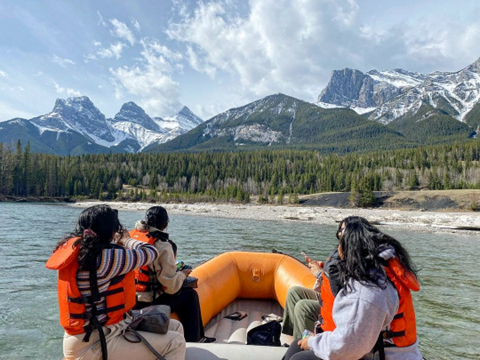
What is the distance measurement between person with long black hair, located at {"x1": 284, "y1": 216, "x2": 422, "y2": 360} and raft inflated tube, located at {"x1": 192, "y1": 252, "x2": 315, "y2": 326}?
347 centimetres

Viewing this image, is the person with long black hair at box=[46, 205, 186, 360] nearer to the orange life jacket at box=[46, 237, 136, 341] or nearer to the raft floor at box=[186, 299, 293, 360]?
the orange life jacket at box=[46, 237, 136, 341]

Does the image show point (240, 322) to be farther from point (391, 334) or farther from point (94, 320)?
point (391, 334)

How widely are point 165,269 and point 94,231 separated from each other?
145 centimetres

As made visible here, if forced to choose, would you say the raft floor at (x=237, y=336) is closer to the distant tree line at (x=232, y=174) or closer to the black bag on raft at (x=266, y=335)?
the black bag on raft at (x=266, y=335)

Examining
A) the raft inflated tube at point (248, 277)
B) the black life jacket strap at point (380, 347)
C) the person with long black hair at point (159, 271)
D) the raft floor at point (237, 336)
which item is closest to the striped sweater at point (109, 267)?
the person with long black hair at point (159, 271)

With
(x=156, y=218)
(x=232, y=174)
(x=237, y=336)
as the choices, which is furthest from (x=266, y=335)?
(x=232, y=174)

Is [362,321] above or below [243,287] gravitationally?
above

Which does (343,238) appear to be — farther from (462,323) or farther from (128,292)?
(462,323)

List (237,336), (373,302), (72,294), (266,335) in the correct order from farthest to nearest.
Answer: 1. (237,336)
2. (266,335)
3. (72,294)
4. (373,302)

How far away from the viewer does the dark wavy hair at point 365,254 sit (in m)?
2.27

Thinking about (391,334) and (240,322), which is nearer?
(391,334)

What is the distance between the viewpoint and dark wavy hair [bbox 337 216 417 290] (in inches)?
89.4

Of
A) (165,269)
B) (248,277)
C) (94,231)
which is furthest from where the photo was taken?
(248,277)

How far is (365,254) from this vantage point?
2369mm
